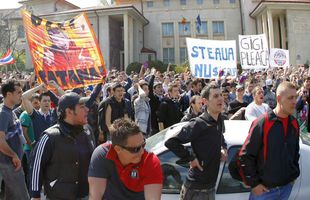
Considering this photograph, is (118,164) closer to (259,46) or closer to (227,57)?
(227,57)

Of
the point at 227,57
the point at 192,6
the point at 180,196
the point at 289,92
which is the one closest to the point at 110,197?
the point at 180,196

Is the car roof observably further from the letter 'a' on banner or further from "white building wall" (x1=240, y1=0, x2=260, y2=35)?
"white building wall" (x1=240, y1=0, x2=260, y2=35)

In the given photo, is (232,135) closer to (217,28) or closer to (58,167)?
(58,167)

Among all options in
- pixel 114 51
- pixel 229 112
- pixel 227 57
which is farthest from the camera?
pixel 114 51

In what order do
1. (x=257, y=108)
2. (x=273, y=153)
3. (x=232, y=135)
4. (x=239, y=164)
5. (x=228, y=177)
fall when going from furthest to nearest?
(x=257, y=108) < (x=232, y=135) < (x=228, y=177) < (x=239, y=164) < (x=273, y=153)

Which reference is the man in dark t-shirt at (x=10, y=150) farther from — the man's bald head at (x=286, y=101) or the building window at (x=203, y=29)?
the building window at (x=203, y=29)

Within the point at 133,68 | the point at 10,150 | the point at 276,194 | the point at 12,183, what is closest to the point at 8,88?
the point at 10,150

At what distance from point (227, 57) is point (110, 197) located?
37.1ft

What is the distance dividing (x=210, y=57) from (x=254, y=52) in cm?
405

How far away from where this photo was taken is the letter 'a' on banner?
7148 mm

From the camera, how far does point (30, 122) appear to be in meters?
5.92

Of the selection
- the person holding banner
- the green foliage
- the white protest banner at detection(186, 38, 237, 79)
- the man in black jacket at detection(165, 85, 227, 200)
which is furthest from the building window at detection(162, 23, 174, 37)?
the man in black jacket at detection(165, 85, 227, 200)

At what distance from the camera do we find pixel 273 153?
3400 millimetres

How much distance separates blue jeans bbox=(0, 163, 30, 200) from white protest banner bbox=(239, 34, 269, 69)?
12.6 metres
